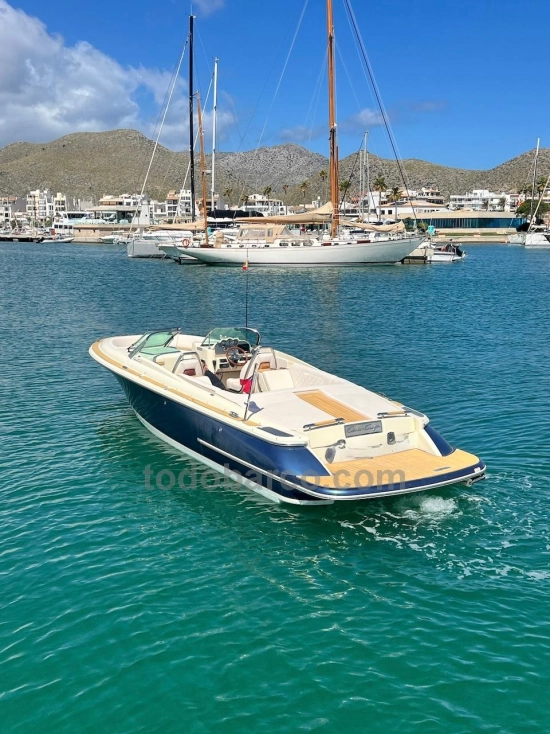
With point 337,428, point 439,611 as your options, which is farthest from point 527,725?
point 337,428

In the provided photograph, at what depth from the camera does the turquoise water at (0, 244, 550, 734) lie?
285 inches

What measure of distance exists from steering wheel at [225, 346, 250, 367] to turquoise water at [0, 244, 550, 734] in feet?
8.56

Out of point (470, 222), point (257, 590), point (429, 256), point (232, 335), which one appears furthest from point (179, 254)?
point (470, 222)

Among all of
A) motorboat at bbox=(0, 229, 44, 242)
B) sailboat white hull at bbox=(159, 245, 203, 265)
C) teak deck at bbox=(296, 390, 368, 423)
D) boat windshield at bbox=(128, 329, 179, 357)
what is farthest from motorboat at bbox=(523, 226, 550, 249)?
teak deck at bbox=(296, 390, 368, 423)

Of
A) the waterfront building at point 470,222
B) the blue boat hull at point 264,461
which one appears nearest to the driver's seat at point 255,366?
the blue boat hull at point 264,461

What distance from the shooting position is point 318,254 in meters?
72.4

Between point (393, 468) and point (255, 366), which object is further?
point (255, 366)

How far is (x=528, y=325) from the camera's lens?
116 feet

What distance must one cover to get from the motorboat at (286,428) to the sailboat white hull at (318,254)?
5711 cm

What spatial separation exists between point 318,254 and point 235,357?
190 ft

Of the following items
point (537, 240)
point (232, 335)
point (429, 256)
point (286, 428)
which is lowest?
point (286, 428)

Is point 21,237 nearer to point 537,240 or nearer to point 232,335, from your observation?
point 537,240

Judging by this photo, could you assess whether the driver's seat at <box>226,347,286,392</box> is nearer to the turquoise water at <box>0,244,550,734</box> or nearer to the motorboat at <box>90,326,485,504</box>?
the motorboat at <box>90,326,485,504</box>

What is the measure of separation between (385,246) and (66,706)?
69674 millimetres
